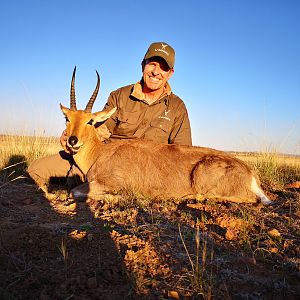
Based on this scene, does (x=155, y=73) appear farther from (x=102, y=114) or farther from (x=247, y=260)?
(x=247, y=260)

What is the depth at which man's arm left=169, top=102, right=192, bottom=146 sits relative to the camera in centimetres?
910

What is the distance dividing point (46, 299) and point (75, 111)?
5.46 m

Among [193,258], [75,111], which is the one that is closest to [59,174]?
[75,111]

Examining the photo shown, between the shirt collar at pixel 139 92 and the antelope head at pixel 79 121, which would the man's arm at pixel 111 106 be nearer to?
the shirt collar at pixel 139 92

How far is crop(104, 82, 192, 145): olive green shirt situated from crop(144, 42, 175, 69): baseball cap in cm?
68

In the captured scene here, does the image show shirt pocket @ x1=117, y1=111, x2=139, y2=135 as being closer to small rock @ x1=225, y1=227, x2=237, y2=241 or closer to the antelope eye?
the antelope eye

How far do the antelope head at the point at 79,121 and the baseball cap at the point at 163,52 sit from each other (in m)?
1.63

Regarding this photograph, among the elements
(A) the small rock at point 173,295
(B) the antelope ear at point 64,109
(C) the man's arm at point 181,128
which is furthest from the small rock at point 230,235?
(C) the man's arm at point 181,128

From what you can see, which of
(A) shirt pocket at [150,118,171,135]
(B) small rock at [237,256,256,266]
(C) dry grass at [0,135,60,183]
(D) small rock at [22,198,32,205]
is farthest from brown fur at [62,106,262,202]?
(B) small rock at [237,256,256,266]

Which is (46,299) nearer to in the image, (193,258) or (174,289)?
(174,289)

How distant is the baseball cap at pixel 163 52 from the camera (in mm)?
8538

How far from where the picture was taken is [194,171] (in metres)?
6.96

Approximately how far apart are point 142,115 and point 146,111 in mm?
137

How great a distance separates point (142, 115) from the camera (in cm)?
877
